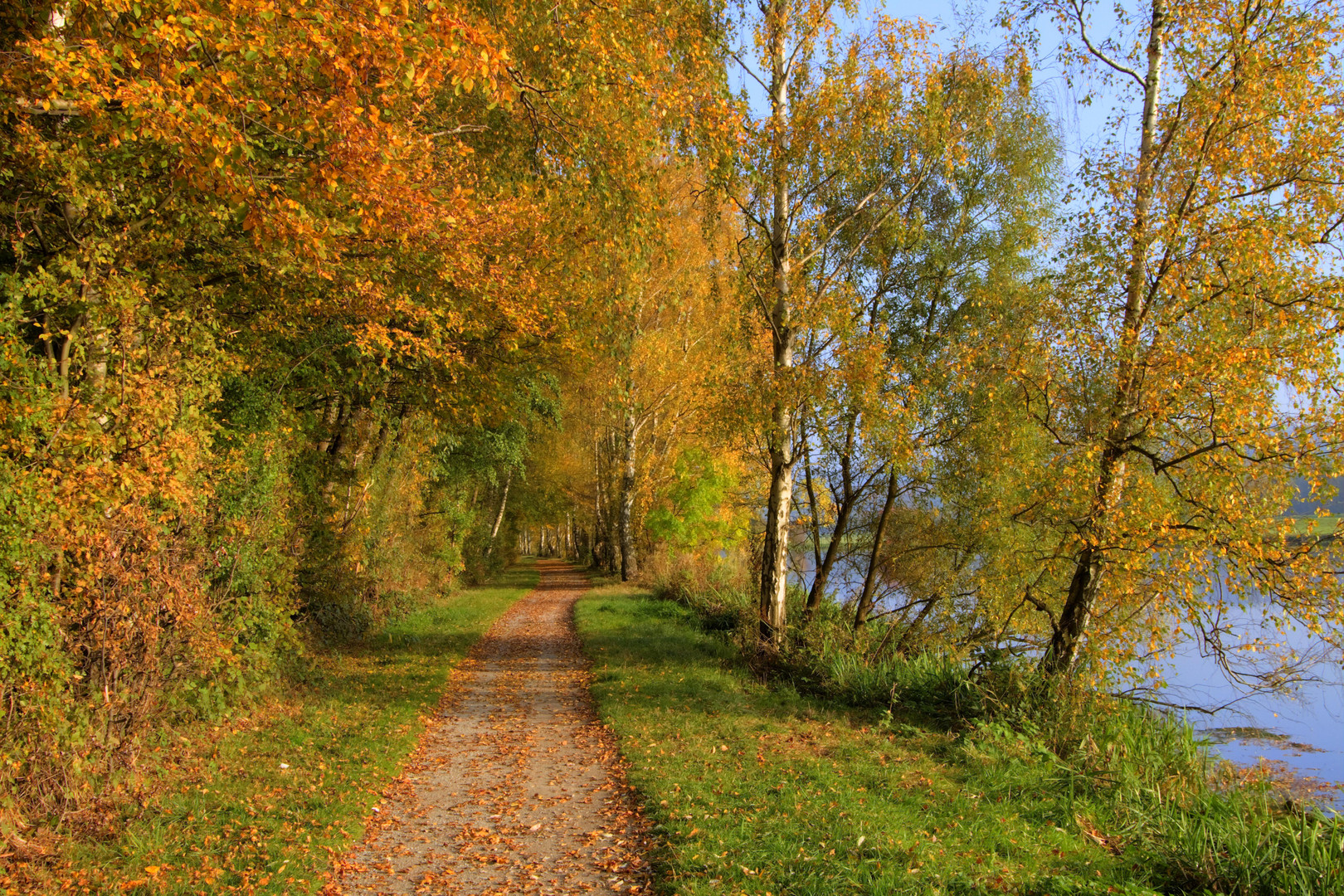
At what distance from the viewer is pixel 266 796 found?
21.6ft

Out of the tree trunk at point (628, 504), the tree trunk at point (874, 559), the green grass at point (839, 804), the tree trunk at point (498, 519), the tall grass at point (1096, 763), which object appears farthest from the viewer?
the tree trunk at point (498, 519)

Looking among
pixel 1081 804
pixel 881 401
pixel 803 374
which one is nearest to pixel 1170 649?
pixel 1081 804

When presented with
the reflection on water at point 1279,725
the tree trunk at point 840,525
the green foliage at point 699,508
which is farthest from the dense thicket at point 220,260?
→ the green foliage at point 699,508

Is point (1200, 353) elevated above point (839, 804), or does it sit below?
above

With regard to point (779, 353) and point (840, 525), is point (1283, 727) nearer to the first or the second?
point (840, 525)

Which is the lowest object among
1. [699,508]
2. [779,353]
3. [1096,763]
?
[1096,763]

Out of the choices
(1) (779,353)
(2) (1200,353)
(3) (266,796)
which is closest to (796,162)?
(1) (779,353)

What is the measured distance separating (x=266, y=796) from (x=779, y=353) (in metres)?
8.60

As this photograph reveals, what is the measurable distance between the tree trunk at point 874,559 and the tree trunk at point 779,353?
489 centimetres

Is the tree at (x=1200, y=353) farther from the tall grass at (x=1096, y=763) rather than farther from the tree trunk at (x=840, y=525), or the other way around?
the tree trunk at (x=840, y=525)

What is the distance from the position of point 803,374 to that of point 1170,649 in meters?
5.65

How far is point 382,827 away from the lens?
20.7 feet

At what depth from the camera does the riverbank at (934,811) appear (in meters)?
5.11

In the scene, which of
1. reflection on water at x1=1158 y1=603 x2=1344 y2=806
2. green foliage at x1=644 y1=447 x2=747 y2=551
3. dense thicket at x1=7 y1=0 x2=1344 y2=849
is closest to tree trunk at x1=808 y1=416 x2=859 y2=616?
dense thicket at x1=7 y1=0 x2=1344 y2=849
